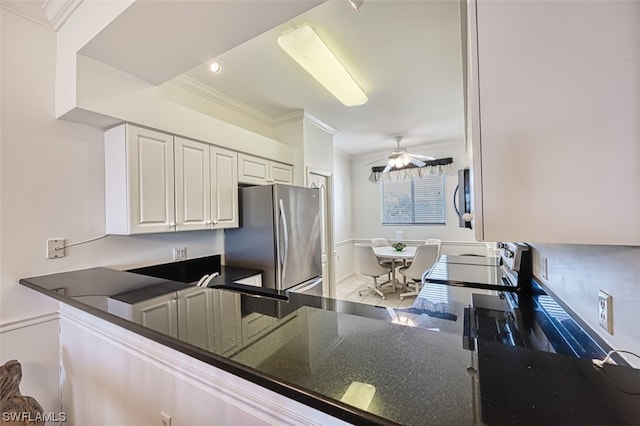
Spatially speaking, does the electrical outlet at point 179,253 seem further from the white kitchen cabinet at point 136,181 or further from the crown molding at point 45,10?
the crown molding at point 45,10

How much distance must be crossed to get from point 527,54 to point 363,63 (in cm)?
204

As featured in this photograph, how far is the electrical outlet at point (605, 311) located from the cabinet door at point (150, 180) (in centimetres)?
240

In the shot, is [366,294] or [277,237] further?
[366,294]

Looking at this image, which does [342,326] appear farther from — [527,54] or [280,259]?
[280,259]

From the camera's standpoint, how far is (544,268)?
142 centimetres

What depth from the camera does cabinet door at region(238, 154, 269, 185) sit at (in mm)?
2758

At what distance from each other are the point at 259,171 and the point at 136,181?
125 cm

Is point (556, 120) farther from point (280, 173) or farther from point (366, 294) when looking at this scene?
point (366, 294)

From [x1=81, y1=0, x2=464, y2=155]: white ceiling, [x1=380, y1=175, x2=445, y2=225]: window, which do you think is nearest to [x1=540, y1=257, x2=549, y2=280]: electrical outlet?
[x1=81, y1=0, x2=464, y2=155]: white ceiling

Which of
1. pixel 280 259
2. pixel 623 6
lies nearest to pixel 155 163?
pixel 280 259

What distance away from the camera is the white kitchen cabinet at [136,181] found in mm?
1877

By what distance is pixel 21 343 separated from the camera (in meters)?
1.61

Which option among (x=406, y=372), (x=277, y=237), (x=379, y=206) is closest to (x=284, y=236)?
(x=277, y=237)

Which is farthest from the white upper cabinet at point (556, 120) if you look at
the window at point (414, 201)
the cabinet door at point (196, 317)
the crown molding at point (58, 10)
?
the window at point (414, 201)
